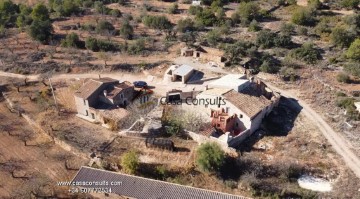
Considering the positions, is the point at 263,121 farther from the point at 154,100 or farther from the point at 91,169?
the point at 91,169

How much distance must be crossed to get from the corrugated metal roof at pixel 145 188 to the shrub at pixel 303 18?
48681 millimetres

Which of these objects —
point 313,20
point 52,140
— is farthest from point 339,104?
point 52,140

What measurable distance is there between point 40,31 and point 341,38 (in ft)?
182

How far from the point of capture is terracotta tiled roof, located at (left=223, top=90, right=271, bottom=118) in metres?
49.1

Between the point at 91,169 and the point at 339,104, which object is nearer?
the point at 91,169

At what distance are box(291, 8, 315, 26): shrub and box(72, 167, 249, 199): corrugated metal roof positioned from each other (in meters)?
48.7

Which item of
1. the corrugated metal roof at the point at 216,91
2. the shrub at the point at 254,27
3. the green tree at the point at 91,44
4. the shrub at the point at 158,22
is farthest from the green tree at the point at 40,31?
the shrub at the point at 254,27

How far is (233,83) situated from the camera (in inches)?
2087

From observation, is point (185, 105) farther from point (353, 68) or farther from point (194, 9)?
point (194, 9)

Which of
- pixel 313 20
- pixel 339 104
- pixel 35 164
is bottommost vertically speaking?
pixel 35 164

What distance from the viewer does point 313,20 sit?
77.5 m

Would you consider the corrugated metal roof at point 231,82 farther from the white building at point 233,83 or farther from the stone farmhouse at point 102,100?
the stone farmhouse at point 102,100

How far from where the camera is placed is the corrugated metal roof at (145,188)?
38594mm

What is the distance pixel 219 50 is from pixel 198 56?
3.81m
